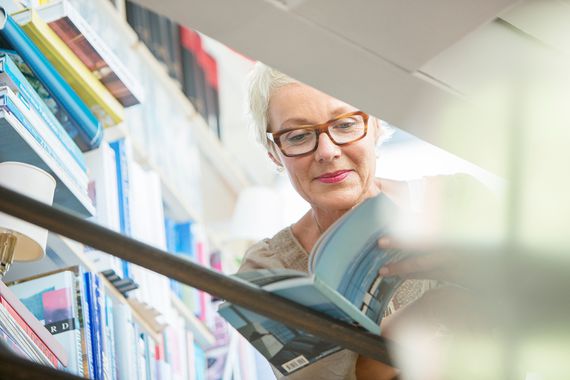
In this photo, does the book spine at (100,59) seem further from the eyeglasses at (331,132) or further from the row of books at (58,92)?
the eyeglasses at (331,132)

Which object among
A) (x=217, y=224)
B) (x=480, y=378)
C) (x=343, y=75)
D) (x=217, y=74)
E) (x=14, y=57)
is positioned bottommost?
(x=480, y=378)

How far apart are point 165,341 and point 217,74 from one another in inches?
83.0

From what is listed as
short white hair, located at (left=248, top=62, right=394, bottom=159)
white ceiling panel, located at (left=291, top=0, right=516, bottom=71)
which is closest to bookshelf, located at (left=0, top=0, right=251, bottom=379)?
short white hair, located at (left=248, top=62, right=394, bottom=159)

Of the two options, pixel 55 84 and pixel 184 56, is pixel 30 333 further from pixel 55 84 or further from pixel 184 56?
pixel 184 56

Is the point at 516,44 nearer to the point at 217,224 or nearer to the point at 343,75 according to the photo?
the point at 343,75

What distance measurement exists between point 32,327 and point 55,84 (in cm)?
52

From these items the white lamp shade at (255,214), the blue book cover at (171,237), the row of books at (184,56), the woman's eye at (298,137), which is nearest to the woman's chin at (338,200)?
the woman's eye at (298,137)

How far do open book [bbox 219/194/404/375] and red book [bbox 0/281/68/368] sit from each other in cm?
59

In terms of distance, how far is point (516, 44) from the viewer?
1.26 m

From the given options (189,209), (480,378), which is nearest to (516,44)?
(480,378)

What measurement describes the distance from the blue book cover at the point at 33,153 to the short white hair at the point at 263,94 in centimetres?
37

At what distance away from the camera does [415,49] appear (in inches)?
48.1

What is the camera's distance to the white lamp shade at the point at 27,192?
5.59ft

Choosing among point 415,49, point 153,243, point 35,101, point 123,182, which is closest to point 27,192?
point 35,101
